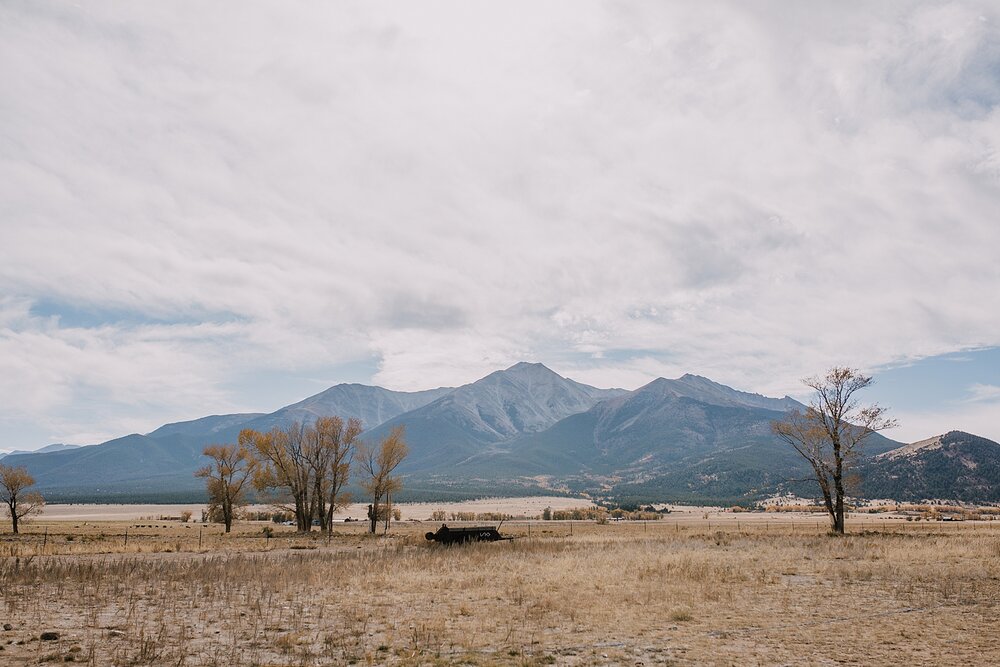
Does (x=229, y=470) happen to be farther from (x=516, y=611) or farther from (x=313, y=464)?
(x=516, y=611)

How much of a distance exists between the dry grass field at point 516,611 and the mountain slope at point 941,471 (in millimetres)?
151349

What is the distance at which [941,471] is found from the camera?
533 feet

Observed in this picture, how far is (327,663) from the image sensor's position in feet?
38.7

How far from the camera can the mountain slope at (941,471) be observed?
151 metres

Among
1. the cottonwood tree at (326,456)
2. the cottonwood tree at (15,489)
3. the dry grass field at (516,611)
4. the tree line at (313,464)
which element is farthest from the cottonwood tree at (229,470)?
the dry grass field at (516,611)

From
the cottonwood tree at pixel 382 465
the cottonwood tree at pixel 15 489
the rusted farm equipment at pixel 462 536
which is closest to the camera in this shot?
the rusted farm equipment at pixel 462 536

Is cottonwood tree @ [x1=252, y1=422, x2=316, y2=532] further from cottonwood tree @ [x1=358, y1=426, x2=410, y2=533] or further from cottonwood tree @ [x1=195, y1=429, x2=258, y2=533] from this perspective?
cottonwood tree @ [x1=358, y1=426, x2=410, y2=533]

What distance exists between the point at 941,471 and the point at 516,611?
187847 mm

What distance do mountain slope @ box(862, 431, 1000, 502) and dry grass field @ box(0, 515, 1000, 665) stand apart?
497 ft

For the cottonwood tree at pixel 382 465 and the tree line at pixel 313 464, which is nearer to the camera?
the tree line at pixel 313 464

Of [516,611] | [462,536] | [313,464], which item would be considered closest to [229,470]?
[313,464]

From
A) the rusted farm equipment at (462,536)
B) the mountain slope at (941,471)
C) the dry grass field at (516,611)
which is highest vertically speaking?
the dry grass field at (516,611)

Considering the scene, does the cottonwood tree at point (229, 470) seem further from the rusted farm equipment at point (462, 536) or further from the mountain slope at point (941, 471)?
the mountain slope at point (941, 471)

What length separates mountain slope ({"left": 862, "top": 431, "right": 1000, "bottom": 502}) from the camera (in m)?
151
